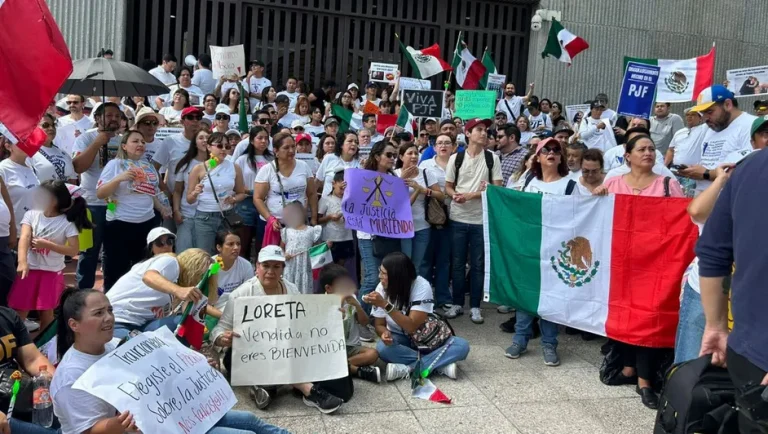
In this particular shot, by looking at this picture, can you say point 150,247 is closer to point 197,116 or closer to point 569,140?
point 197,116

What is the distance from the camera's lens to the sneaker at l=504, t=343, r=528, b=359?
5914 millimetres

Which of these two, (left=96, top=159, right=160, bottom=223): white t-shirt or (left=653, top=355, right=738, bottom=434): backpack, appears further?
(left=96, top=159, right=160, bottom=223): white t-shirt

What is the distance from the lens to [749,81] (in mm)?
10391

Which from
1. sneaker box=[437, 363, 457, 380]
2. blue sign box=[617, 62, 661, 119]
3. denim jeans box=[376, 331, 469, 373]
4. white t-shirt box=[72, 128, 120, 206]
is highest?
blue sign box=[617, 62, 661, 119]

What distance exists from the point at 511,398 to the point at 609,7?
545 inches

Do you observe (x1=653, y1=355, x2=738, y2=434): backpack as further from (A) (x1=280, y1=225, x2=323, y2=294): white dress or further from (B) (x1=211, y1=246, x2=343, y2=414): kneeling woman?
(A) (x1=280, y1=225, x2=323, y2=294): white dress

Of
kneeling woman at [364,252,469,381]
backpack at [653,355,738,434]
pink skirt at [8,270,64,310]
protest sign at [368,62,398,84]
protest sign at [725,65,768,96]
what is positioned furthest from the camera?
protest sign at [368,62,398,84]

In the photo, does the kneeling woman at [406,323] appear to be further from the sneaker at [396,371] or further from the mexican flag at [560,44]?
the mexican flag at [560,44]

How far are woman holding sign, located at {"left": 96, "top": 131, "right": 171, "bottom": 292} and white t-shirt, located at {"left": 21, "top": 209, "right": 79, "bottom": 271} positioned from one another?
0.58 metres

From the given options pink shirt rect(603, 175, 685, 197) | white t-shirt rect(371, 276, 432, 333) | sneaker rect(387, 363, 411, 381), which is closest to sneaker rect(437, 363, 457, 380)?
sneaker rect(387, 363, 411, 381)

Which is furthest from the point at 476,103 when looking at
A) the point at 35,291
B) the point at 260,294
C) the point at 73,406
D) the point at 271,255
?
the point at 73,406

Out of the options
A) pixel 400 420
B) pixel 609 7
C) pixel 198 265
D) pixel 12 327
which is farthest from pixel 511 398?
pixel 609 7

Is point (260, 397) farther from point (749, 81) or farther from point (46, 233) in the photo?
point (749, 81)

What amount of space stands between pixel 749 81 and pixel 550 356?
6.88 metres
